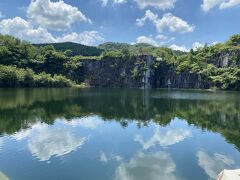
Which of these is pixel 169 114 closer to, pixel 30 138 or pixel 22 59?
pixel 30 138

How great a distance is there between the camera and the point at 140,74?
168 meters

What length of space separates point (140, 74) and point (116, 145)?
5541 inches

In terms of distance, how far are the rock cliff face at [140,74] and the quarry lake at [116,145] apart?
336ft

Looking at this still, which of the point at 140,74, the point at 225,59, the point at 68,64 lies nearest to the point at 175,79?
the point at 140,74

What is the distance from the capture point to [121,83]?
174750mm

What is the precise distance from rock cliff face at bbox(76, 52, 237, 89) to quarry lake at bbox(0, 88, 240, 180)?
102335 millimetres

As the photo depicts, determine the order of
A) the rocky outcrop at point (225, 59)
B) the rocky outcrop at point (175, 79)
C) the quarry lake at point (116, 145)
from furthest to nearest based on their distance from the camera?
the rocky outcrop at point (175, 79) → the rocky outcrop at point (225, 59) → the quarry lake at point (116, 145)

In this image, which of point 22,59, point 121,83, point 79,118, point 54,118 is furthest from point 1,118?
point 121,83

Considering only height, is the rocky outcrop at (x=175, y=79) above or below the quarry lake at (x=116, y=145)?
above

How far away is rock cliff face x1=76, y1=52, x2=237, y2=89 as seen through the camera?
488 ft

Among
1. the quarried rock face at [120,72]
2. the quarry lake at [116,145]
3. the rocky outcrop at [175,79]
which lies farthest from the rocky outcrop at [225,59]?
the quarry lake at [116,145]

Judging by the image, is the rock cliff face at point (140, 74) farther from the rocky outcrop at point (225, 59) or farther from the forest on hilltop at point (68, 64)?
the forest on hilltop at point (68, 64)

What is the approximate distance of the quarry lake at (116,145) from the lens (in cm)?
2052

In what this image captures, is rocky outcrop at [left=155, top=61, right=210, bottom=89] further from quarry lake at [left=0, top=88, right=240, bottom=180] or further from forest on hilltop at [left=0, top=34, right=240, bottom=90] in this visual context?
quarry lake at [left=0, top=88, right=240, bottom=180]
